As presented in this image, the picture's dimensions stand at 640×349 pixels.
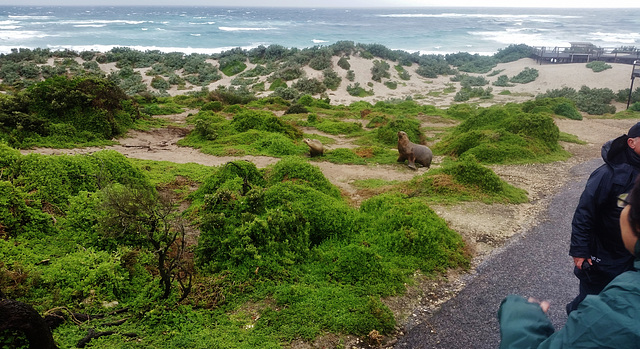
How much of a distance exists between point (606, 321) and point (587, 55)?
45.9 meters

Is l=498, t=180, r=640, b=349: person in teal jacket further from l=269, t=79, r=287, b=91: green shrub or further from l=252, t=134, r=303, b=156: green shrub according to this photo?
l=269, t=79, r=287, b=91: green shrub

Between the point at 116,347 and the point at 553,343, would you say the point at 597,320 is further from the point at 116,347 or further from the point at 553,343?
the point at 116,347

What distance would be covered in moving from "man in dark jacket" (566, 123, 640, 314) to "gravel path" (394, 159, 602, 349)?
1.19m

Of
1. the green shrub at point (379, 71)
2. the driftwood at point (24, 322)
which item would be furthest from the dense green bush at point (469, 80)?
the driftwood at point (24, 322)

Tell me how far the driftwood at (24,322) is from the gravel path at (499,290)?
3208 mm

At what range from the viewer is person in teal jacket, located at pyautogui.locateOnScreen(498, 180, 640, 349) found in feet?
4.80

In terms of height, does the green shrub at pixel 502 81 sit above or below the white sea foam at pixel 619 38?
below

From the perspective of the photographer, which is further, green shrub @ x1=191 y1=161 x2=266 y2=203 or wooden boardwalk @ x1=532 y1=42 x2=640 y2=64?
wooden boardwalk @ x1=532 y1=42 x2=640 y2=64

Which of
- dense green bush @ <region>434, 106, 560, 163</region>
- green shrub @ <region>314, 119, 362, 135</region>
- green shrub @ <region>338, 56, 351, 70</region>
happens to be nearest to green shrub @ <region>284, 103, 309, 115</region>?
green shrub @ <region>314, 119, 362, 135</region>

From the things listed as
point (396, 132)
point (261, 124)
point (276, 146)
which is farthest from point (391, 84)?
Answer: point (276, 146)

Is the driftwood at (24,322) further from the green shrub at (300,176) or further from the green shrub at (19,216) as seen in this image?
the green shrub at (300,176)

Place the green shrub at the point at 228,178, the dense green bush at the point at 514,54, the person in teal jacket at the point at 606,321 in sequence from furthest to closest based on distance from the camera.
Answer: the dense green bush at the point at 514,54 < the green shrub at the point at 228,178 < the person in teal jacket at the point at 606,321

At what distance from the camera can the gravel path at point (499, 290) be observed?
419 centimetres

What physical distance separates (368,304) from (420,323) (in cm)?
62
